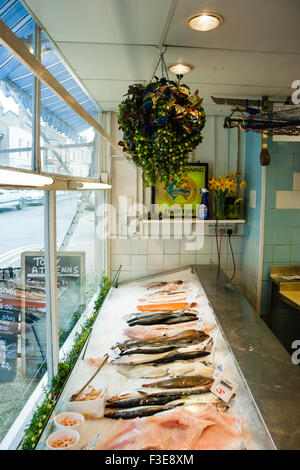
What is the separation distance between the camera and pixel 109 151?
441 centimetres

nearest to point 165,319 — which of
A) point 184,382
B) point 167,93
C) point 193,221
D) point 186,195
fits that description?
point 184,382

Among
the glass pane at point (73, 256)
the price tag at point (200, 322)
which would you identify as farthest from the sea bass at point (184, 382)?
the glass pane at point (73, 256)

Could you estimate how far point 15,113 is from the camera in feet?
5.72

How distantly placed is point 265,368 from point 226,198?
2.61 meters

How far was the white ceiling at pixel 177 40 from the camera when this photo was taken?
1.92 meters

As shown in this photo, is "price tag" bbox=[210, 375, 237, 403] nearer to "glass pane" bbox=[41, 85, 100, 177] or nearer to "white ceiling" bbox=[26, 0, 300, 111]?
"glass pane" bbox=[41, 85, 100, 177]

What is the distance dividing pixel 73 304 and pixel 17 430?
142 cm

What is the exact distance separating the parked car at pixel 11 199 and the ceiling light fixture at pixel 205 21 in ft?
4.48

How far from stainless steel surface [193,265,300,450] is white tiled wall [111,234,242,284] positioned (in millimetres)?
1346

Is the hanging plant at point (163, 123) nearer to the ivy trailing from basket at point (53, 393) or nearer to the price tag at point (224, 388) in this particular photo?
the price tag at point (224, 388)

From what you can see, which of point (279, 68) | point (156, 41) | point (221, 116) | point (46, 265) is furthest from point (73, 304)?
point (221, 116)

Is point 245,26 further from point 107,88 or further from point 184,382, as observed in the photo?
point 184,382

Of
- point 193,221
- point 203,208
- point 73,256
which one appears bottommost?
point 73,256

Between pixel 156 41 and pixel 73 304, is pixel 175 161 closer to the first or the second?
pixel 156 41
